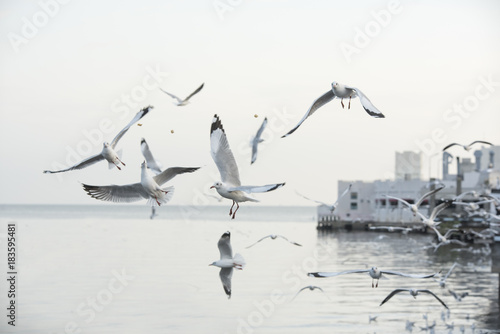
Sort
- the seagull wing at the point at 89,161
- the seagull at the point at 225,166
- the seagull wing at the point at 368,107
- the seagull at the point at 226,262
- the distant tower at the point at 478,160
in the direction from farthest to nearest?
the distant tower at the point at 478,160
the seagull at the point at 226,262
the seagull wing at the point at 89,161
the seagull at the point at 225,166
the seagull wing at the point at 368,107

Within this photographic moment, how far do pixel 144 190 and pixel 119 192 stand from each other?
0.62 metres

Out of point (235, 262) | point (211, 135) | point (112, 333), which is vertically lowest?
point (112, 333)

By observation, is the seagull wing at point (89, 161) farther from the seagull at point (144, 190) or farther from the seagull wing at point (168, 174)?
the seagull wing at point (168, 174)

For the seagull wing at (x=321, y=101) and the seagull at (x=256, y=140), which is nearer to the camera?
the seagull wing at (x=321, y=101)

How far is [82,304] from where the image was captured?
40188 mm

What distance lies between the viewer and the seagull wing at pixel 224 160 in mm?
15906

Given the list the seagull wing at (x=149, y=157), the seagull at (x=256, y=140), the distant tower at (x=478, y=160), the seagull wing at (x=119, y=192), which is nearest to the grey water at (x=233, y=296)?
the seagull at (x=256, y=140)

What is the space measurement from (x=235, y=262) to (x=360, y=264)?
42.4 m

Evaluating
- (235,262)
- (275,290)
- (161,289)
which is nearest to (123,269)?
(161,289)

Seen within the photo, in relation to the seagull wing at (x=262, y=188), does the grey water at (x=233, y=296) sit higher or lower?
lower

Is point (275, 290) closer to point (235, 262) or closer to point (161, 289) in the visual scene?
point (161, 289)

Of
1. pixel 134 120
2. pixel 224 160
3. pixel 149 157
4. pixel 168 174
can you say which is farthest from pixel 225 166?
pixel 149 157

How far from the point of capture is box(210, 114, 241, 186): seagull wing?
15906mm

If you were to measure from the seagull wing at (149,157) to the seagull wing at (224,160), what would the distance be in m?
5.24
